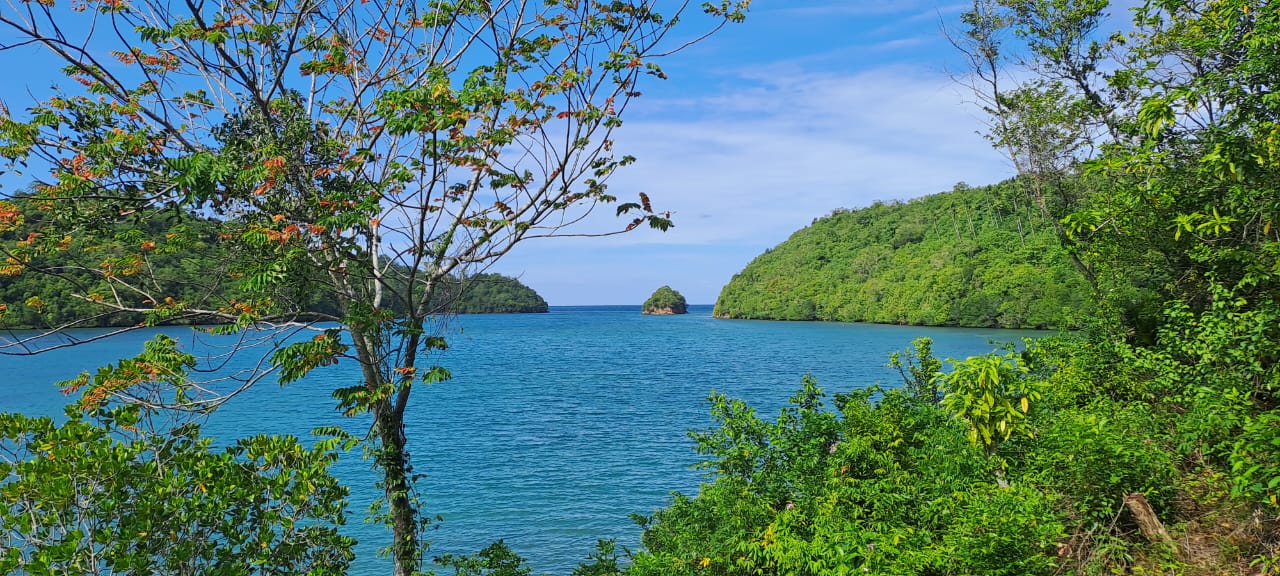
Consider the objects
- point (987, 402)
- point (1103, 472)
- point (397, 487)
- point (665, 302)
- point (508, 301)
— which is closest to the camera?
point (1103, 472)

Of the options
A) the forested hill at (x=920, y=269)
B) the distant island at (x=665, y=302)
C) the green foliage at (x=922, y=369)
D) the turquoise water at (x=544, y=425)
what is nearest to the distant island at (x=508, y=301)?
the distant island at (x=665, y=302)

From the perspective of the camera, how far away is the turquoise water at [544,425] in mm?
11992

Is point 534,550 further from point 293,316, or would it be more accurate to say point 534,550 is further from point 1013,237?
point 1013,237

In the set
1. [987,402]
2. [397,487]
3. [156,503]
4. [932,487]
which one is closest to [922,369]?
[987,402]

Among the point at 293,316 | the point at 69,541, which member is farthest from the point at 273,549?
the point at 293,316

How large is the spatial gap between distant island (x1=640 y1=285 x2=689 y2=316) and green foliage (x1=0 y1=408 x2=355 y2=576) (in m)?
171

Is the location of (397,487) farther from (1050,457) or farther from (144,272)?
(1050,457)

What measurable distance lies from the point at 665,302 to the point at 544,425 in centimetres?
15506

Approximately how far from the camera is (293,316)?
18.1ft

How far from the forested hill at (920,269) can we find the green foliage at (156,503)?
154ft

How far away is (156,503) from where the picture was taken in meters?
3.71

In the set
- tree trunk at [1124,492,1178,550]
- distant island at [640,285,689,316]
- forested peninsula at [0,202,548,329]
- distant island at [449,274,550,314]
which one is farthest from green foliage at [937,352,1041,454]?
distant island at [640,285,689,316]

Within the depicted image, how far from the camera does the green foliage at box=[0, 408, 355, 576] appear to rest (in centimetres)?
339

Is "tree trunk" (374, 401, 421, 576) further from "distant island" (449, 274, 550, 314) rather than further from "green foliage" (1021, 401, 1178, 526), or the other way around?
"distant island" (449, 274, 550, 314)
